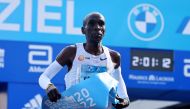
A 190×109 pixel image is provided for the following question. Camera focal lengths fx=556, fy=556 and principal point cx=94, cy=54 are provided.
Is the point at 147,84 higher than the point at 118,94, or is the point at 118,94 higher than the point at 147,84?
the point at 118,94

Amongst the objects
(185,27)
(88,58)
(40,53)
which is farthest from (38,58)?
(88,58)

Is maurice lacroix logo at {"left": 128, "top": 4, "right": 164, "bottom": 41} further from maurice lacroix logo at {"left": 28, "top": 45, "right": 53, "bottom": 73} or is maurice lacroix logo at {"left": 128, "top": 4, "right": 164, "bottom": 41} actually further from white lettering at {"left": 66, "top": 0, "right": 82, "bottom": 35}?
maurice lacroix logo at {"left": 28, "top": 45, "right": 53, "bottom": 73}

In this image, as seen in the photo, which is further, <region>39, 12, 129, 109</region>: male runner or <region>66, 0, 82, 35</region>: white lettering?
<region>66, 0, 82, 35</region>: white lettering

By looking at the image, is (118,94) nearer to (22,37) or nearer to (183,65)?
(22,37)

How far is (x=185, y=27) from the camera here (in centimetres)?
625

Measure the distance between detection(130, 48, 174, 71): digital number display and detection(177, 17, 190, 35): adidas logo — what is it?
28 centimetres

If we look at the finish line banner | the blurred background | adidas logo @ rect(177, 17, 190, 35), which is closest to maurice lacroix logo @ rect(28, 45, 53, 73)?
the blurred background

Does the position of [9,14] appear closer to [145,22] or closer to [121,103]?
[145,22]

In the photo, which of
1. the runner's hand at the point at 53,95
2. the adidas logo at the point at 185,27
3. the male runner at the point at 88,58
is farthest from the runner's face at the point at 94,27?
the adidas logo at the point at 185,27

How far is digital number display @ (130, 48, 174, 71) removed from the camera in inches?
238

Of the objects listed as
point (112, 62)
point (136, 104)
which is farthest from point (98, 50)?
point (136, 104)

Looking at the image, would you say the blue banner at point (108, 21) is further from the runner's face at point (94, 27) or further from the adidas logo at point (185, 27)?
the runner's face at point (94, 27)

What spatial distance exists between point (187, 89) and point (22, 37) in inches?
75.9

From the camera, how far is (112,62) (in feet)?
8.35
